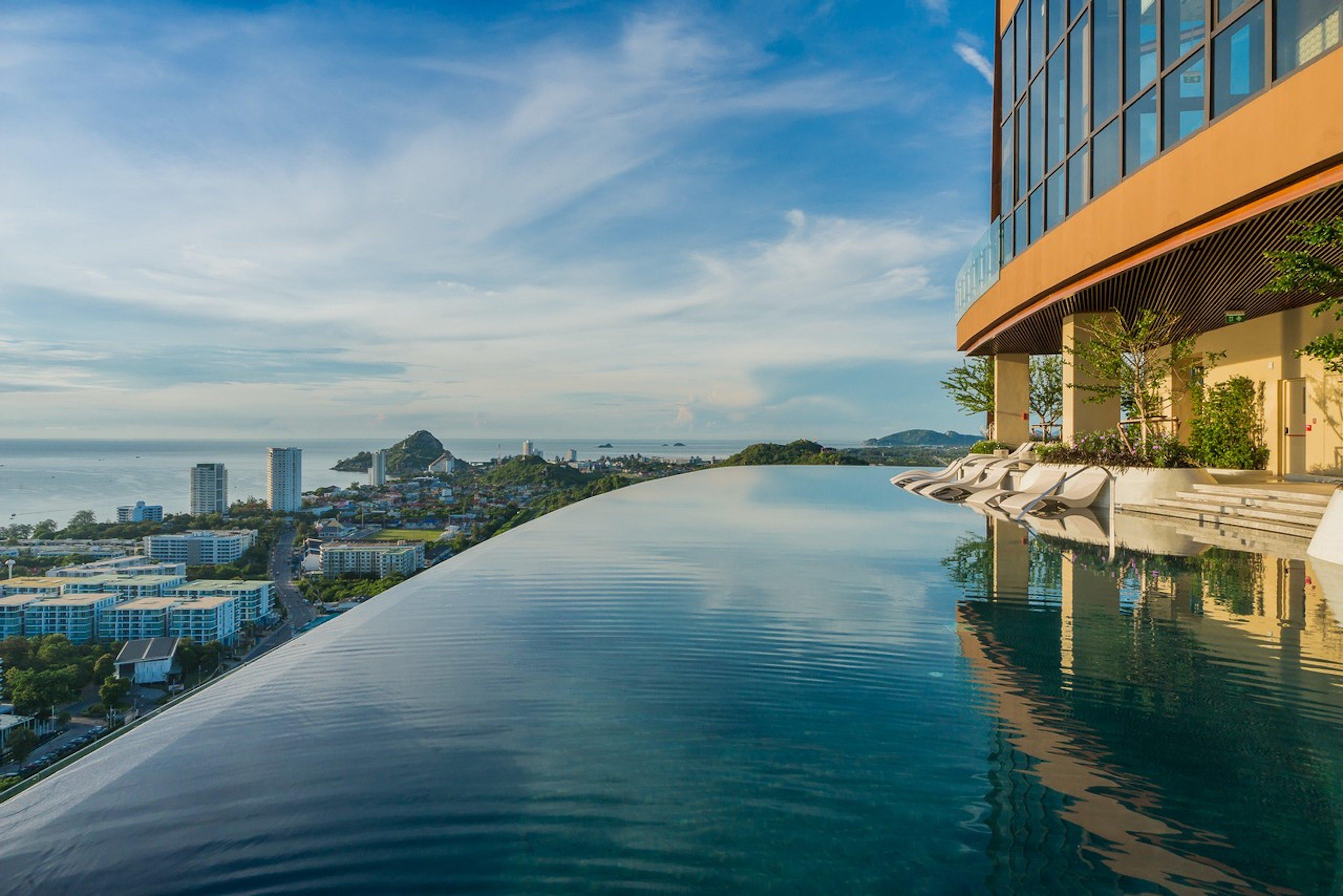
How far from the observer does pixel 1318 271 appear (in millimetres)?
7828

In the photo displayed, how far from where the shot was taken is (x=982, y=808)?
86.0 inches

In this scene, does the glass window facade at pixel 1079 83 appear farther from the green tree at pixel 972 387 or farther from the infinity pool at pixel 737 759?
the green tree at pixel 972 387

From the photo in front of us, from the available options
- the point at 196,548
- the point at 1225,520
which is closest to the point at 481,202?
the point at 196,548

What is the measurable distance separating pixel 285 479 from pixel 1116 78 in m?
23.1

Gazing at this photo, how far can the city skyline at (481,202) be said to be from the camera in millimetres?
12031

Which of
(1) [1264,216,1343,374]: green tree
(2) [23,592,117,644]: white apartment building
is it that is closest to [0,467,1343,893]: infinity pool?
(1) [1264,216,1343,374]: green tree

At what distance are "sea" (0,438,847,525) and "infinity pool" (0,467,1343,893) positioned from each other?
15815 mm

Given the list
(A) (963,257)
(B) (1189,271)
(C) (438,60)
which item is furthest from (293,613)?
(A) (963,257)

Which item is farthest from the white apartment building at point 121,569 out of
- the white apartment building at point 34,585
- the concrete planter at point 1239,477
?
the concrete planter at point 1239,477

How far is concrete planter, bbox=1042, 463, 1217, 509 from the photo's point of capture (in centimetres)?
1212

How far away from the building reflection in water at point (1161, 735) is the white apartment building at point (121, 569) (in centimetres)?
1232

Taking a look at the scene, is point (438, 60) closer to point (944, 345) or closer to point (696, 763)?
point (696, 763)

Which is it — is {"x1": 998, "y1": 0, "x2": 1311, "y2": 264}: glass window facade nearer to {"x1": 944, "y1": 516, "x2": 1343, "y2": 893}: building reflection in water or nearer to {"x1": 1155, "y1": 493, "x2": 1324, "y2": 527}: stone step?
{"x1": 1155, "y1": 493, "x2": 1324, "y2": 527}: stone step

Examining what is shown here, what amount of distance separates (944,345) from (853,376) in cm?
674
